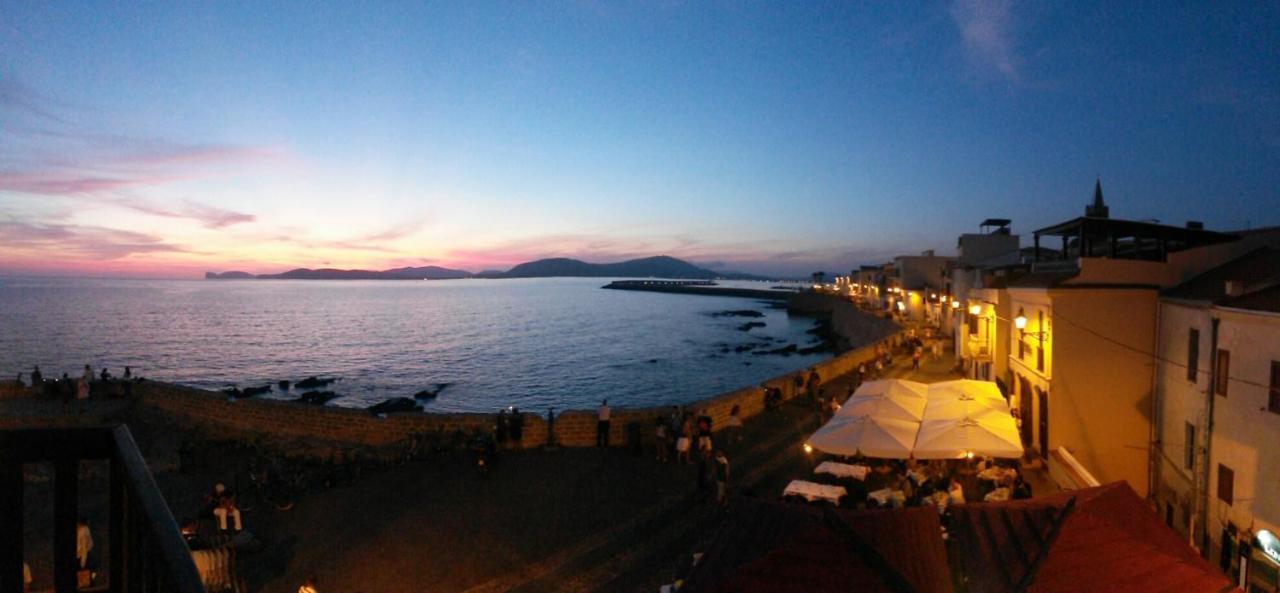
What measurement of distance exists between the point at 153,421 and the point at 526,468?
1361 cm

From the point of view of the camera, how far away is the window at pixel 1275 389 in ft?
34.2

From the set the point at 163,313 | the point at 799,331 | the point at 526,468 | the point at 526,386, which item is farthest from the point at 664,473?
the point at 163,313

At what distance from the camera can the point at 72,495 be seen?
182 centimetres

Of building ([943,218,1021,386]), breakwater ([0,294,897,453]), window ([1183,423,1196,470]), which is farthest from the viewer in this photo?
building ([943,218,1021,386])

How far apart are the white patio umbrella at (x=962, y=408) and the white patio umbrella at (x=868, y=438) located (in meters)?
0.71

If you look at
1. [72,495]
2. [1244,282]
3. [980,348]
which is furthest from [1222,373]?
[72,495]

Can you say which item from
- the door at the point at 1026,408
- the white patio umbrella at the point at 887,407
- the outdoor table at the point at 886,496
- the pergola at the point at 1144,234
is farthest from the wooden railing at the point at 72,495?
the pergola at the point at 1144,234

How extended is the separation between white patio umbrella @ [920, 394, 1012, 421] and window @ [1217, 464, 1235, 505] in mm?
3367

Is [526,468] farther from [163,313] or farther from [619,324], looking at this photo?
[163,313]

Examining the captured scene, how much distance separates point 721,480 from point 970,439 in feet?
14.0

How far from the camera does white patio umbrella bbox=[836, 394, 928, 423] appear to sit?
1339cm

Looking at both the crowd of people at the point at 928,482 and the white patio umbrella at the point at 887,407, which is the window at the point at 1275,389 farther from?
the white patio umbrella at the point at 887,407

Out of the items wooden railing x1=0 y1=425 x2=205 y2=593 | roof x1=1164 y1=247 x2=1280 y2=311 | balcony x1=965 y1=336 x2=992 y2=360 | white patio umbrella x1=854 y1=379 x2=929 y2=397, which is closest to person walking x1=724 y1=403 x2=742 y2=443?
white patio umbrella x1=854 y1=379 x2=929 y2=397

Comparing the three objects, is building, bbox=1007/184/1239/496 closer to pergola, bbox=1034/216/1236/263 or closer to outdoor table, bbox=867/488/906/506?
pergola, bbox=1034/216/1236/263
